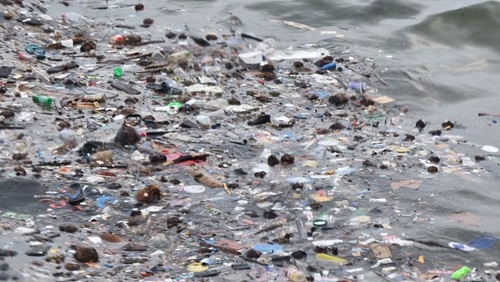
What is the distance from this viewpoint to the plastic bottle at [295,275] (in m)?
3.58

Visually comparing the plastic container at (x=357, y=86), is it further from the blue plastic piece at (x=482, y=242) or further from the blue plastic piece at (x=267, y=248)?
the blue plastic piece at (x=267, y=248)

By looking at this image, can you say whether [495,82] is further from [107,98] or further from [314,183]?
[107,98]

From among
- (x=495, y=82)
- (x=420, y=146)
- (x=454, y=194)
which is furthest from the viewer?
(x=495, y=82)

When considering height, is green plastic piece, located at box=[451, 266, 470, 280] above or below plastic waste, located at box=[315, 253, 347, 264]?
above

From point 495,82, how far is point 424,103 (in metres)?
0.86

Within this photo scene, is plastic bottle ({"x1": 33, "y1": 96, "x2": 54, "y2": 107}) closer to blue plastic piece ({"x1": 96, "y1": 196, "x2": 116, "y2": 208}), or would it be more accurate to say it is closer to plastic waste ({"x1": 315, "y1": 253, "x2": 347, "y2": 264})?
blue plastic piece ({"x1": 96, "y1": 196, "x2": 116, "y2": 208})

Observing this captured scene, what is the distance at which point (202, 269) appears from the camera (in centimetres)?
364

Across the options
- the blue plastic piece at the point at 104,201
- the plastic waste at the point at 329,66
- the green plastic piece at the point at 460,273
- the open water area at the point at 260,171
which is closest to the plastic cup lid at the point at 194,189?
the open water area at the point at 260,171

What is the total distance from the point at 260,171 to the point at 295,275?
1092 mm

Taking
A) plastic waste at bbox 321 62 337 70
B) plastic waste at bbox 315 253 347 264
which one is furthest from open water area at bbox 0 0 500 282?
plastic waste at bbox 321 62 337 70

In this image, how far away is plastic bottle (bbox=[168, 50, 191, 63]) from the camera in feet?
19.8

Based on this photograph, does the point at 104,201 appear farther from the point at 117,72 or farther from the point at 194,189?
the point at 117,72

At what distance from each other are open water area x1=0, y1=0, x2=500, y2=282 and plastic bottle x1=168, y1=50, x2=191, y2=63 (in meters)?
0.08

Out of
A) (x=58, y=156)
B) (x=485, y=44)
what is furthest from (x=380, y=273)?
(x=485, y=44)
